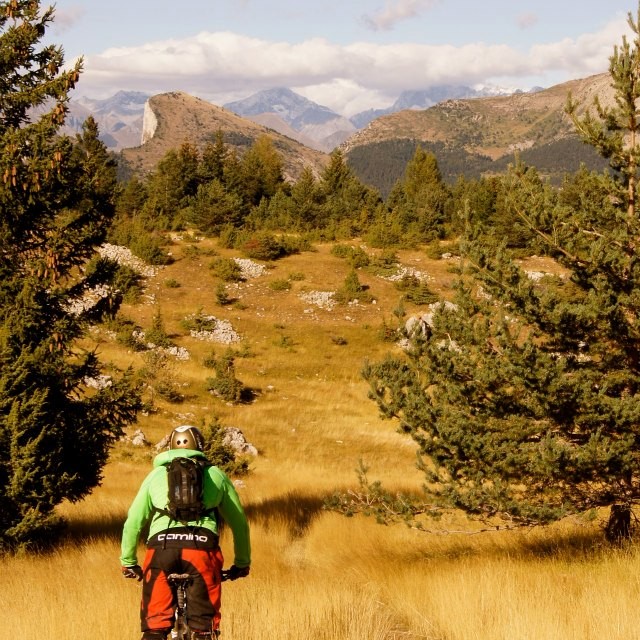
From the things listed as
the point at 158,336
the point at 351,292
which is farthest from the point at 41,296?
the point at 351,292

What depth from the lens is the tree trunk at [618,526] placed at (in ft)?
26.9

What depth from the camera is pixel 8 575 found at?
7.84 m

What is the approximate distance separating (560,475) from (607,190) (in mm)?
3654

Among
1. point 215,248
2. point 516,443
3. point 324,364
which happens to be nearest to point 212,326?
point 324,364

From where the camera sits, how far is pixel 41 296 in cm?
931

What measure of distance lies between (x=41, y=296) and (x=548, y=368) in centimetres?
728

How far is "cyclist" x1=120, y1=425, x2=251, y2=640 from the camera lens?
3945 millimetres

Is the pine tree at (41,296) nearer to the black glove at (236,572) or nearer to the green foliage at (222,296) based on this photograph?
the black glove at (236,572)

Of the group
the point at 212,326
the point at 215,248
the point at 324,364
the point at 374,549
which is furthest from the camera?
the point at 215,248

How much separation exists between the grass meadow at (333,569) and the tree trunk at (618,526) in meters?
0.24

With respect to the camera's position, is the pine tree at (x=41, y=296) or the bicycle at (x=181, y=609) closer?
the bicycle at (x=181, y=609)

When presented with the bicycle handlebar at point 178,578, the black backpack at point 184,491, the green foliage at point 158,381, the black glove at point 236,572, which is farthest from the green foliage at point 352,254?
the bicycle handlebar at point 178,578

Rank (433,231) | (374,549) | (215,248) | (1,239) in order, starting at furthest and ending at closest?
1. (433,231)
2. (215,248)
3. (374,549)
4. (1,239)

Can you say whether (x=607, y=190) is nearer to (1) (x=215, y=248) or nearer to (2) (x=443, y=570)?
(2) (x=443, y=570)
